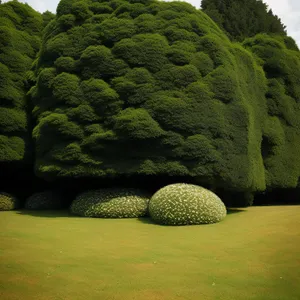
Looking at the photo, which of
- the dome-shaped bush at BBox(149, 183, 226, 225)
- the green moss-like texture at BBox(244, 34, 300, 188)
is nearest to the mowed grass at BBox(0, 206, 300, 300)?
the dome-shaped bush at BBox(149, 183, 226, 225)

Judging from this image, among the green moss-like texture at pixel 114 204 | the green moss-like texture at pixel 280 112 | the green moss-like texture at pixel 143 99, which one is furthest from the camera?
the green moss-like texture at pixel 280 112

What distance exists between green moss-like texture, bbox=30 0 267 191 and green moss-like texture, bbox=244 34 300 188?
3.46ft

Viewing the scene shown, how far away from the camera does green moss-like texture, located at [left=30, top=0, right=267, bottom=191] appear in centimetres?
960

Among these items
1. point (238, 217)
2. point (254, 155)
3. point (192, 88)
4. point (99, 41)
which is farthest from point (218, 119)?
point (99, 41)

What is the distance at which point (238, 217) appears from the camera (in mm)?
9141

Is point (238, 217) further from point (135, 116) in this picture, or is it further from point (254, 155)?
point (135, 116)

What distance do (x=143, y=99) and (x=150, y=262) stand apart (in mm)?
6092

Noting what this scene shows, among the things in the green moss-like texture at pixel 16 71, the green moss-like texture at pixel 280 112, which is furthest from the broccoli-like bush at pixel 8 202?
the green moss-like texture at pixel 280 112

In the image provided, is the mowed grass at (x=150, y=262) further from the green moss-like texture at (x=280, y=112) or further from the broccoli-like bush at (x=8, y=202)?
the green moss-like texture at (x=280, y=112)

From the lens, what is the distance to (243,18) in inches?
675

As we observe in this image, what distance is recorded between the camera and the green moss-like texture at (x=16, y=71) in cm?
1133

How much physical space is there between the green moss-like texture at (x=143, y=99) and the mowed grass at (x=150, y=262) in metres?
2.59

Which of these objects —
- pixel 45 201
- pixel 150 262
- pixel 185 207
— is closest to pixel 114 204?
pixel 185 207

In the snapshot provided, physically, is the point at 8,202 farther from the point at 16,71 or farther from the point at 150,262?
the point at 150,262
